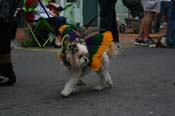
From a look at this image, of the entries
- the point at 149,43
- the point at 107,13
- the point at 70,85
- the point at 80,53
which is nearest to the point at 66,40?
the point at 80,53

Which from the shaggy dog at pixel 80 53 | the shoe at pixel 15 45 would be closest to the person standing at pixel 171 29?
the shoe at pixel 15 45

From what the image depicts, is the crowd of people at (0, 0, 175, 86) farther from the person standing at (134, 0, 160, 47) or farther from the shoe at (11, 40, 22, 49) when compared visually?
the shoe at (11, 40, 22, 49)

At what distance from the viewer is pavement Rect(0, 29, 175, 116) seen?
5230 millimetres

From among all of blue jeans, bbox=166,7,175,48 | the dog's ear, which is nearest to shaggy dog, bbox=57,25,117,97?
the dog's ear

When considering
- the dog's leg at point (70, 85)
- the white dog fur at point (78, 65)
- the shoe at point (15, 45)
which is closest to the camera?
the white dog fur at point (78, 65)

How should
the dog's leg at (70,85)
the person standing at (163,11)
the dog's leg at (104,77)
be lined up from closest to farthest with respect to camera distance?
the dog's leg at (70,85)
the dog's leg at (104,77)
the person standing at (163,11)

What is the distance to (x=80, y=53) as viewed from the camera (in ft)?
18.2

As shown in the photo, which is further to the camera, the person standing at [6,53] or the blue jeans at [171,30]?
the blue jeans at [171,30]

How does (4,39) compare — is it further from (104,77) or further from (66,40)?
(104,77)

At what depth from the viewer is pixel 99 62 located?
5816 millimetres

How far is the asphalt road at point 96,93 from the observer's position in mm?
5227

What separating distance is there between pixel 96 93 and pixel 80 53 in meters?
0.70

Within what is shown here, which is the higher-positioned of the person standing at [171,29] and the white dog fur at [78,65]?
the white dog fur at [78,65]

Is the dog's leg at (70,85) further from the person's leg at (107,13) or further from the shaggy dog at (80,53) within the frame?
the person's leg at (107,13)
